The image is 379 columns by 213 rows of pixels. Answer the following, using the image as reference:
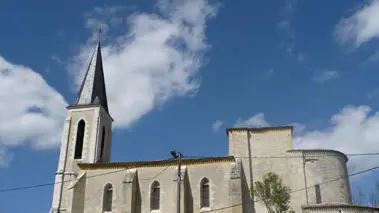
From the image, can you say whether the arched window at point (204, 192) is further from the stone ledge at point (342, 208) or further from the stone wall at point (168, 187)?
the stone ledge at point (342, 208)

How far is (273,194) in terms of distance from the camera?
92.5ft

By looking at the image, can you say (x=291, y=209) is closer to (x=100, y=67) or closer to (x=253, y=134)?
(x=253, y=134)

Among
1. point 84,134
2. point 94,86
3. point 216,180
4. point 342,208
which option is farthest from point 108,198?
point 342,208

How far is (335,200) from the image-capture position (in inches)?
1188

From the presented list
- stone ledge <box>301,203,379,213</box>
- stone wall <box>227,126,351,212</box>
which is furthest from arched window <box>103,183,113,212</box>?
stone ledge <box>301,203,379,213</box>

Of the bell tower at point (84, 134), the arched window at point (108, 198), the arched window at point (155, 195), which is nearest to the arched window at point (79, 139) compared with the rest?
the bell tower at point (84, 134)

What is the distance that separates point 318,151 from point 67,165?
2132cm

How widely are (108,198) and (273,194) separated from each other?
43.3 feet

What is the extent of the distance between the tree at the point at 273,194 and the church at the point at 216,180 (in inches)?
60.0

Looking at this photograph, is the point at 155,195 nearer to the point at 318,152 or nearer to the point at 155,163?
the point at 155,163

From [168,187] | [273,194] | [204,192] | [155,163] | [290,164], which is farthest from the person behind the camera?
[155,163]

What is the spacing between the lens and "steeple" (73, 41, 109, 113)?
40562 millimetres

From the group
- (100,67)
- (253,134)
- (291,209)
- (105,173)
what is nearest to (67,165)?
(105,173)

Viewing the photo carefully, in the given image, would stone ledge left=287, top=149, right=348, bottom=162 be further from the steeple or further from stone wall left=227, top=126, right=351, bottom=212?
the steeple
